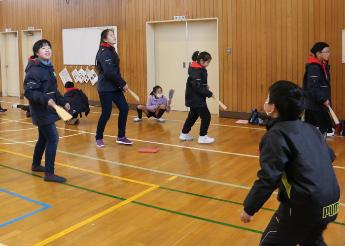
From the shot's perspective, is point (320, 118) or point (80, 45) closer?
point (320, 118)

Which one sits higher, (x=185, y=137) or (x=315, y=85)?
(x=315, y=85)

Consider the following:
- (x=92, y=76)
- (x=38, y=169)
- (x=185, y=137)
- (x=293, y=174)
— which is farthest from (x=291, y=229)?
(x=92, y=76)

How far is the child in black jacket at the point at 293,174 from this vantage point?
80.2 inches

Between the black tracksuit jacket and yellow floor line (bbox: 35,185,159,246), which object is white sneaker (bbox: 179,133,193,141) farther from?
the black tracksuit jacket

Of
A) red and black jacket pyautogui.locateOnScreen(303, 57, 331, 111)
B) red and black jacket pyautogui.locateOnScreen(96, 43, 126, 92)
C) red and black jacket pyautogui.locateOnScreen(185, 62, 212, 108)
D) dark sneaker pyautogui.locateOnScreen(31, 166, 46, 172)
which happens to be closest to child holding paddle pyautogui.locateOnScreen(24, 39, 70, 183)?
dark sneaker pyautogui.locateOnScreen(31, 166, 46, 172)

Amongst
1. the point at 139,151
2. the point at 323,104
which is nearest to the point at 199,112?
the point at 139,151

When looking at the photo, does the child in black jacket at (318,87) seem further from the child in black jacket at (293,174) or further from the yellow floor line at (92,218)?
the child in black jacket at (293,174)

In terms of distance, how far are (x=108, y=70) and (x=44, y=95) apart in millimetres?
1821

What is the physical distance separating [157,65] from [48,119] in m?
6.43

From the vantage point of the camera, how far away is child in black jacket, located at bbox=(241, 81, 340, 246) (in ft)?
6.68

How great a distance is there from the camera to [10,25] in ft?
45.3

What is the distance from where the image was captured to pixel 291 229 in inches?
83.7

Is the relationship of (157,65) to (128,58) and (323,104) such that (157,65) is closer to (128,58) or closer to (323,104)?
(128,58)

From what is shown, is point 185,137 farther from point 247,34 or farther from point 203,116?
point 247,34
